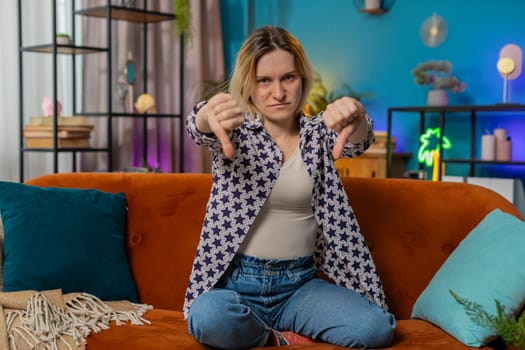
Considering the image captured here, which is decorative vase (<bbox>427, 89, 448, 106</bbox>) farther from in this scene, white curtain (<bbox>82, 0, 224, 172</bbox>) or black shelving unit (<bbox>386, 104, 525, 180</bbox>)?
white curtain (<bbox>82, 0, 224, 172</bbox>)

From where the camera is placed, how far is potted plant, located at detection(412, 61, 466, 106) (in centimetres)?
444

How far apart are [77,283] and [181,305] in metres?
0.31

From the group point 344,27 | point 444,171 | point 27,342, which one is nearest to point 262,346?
point 27,342

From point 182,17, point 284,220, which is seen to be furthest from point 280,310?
point 182,17

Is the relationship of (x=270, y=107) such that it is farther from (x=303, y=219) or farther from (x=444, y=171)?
(x=444, y=171)

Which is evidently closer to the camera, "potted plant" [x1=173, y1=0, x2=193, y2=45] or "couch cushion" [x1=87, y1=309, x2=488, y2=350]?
"couch cushion" [x1=87, y1=309, x2=488, y2=350]

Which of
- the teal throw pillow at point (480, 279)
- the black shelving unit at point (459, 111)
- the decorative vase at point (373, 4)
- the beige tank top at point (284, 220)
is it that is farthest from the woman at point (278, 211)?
the decorative vase at point (373, 4)

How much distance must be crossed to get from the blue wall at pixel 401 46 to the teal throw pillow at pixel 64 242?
117 inches

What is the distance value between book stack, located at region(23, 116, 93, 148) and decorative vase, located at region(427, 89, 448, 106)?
2011 mm

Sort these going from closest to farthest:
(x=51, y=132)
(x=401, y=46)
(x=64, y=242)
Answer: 1. (x=64, y=242)
2. (x=51, y=132)
3. (x=401, y=46)

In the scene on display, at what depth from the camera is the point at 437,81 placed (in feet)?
14.6

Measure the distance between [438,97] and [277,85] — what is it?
270 centimetres

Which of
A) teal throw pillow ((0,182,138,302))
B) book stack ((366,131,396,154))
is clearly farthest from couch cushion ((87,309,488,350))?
book stack ((366,131,396,154))

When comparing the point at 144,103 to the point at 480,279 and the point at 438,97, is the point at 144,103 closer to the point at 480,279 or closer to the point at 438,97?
the point at 438,97
